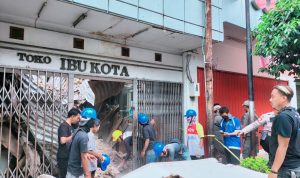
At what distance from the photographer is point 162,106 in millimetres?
8539

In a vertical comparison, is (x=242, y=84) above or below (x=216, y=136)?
above

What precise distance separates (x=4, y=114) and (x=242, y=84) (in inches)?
331

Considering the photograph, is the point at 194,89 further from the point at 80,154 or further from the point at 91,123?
the point at 80,154

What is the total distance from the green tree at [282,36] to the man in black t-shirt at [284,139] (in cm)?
426

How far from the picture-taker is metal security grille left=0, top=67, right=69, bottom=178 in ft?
19.5

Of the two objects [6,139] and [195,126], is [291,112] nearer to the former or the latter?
[195,126]

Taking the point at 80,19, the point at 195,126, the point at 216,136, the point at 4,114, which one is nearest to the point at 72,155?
the point at 4,114

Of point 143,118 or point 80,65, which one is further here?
point 143,118

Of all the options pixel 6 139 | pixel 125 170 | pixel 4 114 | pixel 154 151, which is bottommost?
pixel 125 170

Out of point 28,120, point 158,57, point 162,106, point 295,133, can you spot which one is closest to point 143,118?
point 162,106

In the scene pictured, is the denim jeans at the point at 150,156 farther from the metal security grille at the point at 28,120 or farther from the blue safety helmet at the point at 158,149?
the metal security grille at the point at 28,120

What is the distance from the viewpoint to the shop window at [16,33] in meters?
6.09

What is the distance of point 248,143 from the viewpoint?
8.23m

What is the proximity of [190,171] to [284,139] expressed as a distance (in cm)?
109
